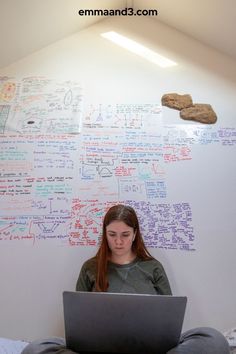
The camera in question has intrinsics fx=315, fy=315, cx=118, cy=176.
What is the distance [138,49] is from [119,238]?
1.24 m

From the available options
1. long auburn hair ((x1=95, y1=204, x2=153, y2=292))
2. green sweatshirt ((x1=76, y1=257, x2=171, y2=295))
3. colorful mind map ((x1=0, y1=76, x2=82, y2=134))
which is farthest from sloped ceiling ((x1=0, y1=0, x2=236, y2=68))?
green sweatshirt ((x1=76, y1=257, x2=171, y2=295))

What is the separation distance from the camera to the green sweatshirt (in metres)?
1.37

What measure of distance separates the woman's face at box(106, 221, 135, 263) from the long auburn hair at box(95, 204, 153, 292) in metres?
0.02

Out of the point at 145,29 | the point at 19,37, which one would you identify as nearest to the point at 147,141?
the point at 145,29

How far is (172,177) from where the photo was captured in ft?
5.68

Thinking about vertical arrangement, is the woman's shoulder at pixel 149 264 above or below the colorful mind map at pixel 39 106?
below

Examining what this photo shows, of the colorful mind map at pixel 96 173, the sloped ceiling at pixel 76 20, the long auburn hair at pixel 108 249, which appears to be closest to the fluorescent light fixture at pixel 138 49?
the sloped ceiling at pixel 76 20

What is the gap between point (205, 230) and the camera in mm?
1656

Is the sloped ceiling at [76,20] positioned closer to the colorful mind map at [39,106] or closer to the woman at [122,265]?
the colorful mind map at [39,106]

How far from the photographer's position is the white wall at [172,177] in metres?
1.55

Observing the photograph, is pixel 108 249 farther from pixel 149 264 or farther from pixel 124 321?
pixel 124 321

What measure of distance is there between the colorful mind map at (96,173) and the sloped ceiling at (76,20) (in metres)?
0.30

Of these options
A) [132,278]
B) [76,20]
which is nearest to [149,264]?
[132,278]

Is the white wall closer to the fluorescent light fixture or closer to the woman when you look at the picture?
the fluorescent light fixture
